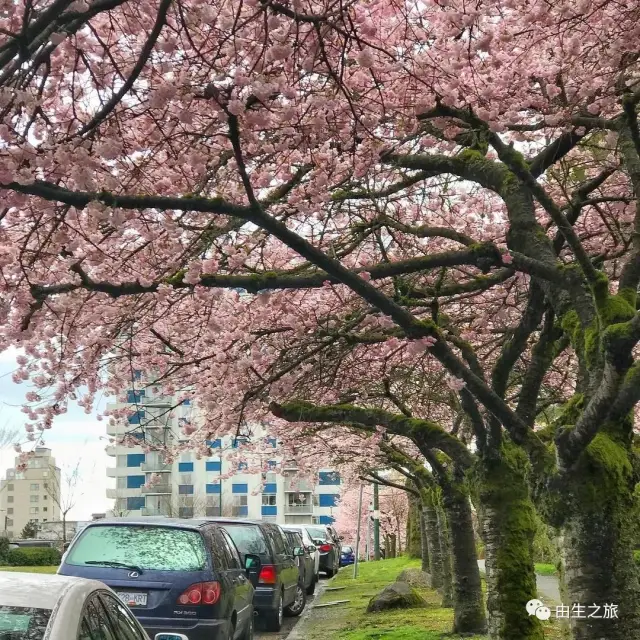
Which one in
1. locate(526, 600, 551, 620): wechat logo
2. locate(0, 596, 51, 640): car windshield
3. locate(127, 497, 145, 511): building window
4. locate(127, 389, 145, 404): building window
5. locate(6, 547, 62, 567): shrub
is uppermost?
locate(127, 389, 145, 404): building window

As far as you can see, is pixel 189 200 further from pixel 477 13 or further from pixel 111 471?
pixel 111 471

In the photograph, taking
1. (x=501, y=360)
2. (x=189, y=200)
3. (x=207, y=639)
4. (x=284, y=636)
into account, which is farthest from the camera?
(x=284, y=636)

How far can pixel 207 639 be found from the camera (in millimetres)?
7582

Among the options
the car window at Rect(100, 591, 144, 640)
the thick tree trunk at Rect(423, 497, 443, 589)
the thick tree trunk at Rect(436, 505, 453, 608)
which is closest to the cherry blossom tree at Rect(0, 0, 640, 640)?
the car window at Rect(100, 591, 144, 640)

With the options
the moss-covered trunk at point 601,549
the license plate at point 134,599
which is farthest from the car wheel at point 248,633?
the moss-covered trunk at point 601,549

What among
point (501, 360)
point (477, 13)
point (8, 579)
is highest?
point (477, 13)

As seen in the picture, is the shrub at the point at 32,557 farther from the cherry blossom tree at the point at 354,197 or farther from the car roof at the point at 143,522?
the car roof at the point at 143,522

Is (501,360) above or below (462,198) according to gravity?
below

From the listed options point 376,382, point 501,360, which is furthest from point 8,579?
point 376,382

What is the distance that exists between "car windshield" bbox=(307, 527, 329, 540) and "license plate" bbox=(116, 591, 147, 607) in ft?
79.8

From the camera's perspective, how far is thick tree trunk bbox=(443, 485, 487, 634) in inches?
444

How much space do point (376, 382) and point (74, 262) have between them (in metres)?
6.97

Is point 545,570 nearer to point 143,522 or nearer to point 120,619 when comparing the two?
point 143,522

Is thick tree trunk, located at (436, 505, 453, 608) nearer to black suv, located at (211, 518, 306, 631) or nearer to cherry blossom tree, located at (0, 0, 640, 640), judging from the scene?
black suv, located at (211, 518, 306, 631)
